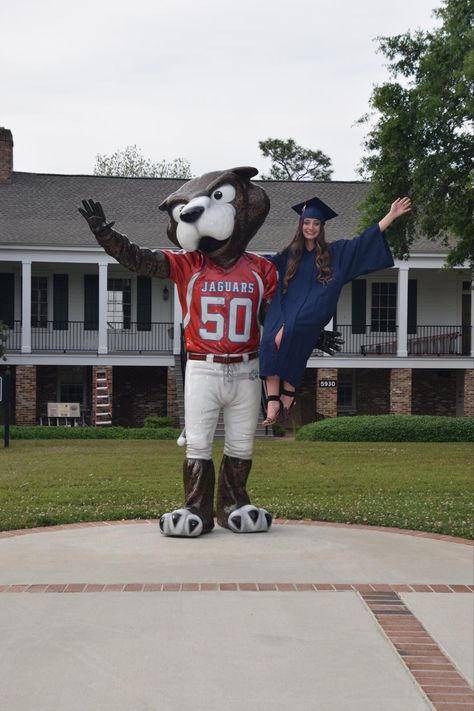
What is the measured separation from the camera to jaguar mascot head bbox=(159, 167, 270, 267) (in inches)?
311

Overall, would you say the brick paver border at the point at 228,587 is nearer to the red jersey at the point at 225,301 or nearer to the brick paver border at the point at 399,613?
the brick paver border at the point at 399,613

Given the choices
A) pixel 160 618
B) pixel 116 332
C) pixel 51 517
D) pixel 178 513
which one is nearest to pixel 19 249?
pixel 116 332

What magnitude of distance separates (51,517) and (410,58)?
39.0ft

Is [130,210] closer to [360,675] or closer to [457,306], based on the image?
[457,306]

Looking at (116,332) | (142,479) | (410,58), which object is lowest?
(142,479)

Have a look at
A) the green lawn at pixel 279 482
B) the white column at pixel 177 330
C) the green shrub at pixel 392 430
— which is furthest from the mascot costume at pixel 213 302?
the white column at pixel 177 330

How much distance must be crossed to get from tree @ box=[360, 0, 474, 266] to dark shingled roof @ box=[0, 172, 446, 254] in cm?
771

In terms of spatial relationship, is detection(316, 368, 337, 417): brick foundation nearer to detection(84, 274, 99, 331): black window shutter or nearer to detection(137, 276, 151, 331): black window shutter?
detection(137, 276, 151, 331): black window shutter

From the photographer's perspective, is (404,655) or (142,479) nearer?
(404,655)

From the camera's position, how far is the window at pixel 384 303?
27828mm

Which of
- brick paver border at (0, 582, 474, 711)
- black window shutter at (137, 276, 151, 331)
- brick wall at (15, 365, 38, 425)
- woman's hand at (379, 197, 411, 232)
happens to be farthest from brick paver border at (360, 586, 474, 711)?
black window shutter at (137, 276, 151, 331)

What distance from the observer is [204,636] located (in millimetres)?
5344

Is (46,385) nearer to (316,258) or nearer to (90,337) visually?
(90,337)

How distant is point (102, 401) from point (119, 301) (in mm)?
3563
